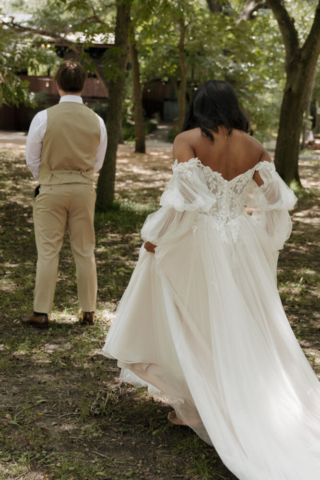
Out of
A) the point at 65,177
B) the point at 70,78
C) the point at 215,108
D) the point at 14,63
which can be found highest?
the point at 14,63

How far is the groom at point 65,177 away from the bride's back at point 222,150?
1.66 m

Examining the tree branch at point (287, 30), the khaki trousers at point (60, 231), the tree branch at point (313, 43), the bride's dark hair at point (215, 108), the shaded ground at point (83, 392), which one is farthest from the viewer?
the tree branch at point (287, 30)

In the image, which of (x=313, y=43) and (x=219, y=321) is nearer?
(x=219, y=321)

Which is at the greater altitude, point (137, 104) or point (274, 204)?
point (137, 104)

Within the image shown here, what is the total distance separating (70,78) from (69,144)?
54 centimetres

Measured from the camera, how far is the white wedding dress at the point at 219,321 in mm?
3084

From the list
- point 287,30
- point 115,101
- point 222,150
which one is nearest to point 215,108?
point 222,150

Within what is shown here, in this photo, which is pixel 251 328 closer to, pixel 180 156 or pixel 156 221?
pixel 156 221

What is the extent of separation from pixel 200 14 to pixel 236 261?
53.5 ft

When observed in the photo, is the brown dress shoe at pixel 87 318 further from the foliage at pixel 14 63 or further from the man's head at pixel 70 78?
the foliage at pixel 14 63

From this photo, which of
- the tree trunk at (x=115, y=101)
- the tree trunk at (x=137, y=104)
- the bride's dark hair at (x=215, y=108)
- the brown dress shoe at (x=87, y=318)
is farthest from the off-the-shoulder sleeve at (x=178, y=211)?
the tree trunk at (x=137, y=104)

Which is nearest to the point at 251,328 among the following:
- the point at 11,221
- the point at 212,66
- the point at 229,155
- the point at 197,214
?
the point at 197,214

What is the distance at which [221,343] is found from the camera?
127 inches

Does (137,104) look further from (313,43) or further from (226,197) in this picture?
(226,197)
